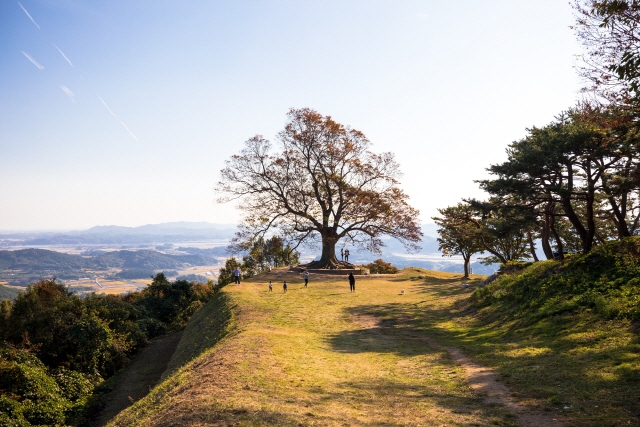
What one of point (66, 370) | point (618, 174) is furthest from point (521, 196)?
point (66, 370)

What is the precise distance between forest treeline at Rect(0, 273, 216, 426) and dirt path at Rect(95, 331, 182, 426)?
34.9 inches

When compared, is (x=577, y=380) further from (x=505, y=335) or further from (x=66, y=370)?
(x=66, y=370)

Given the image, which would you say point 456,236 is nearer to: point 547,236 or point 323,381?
point 547,236

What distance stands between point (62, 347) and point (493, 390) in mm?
27122

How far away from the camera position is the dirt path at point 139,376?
1780 centimetres

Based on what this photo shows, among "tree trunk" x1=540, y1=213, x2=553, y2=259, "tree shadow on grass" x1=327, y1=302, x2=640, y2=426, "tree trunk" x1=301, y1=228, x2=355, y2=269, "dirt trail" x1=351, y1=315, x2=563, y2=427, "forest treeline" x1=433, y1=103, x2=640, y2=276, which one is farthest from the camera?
"tree trunk" x1=301, y1=228, x2=355, y2=269

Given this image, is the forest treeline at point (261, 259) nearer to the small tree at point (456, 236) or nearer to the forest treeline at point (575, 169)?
the small tree at point (456, 236)

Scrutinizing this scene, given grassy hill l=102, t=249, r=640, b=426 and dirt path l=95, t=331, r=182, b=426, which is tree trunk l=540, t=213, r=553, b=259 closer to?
grassy hill l=102, t=249, r=640, b=426

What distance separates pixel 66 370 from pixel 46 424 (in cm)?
561

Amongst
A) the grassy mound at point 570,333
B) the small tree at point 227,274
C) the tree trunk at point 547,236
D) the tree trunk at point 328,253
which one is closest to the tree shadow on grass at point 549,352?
the grassy mound at point 570,333

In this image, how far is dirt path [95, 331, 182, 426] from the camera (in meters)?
17.8

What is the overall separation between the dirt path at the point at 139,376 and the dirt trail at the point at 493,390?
45.3 feet

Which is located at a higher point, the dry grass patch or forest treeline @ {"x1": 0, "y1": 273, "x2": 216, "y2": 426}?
the dry grass patch

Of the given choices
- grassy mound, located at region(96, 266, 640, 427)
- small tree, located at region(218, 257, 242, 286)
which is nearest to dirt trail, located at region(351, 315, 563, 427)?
grassy mound, located at region(96, 266, 640, 427)
